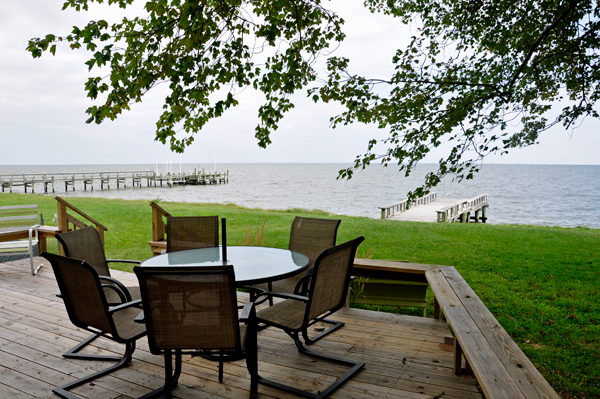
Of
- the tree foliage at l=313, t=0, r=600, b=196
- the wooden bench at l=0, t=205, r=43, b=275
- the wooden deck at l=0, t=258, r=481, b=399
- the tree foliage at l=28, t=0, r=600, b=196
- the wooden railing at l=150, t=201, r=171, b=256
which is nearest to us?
the wooden deck at l=0, t=258, r=481, b=399

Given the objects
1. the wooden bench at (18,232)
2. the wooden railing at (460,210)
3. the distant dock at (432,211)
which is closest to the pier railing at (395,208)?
the distant dock at (432,211)

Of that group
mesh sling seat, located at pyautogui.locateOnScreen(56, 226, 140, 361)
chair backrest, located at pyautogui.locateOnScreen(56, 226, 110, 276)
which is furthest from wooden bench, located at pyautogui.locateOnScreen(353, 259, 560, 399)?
chair backrest, located at pyautogui.locateOnScreen(56, 226, 110, 276)

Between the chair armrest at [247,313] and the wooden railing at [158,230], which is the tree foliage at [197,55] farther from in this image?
the chair armrest at [247,313]

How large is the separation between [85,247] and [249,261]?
132cm

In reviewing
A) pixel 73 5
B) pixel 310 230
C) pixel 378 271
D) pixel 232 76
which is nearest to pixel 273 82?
pixel 232 76

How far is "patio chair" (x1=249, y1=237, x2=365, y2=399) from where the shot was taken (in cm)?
228

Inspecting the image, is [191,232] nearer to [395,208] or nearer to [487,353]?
[487,353]

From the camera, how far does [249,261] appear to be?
296 cm

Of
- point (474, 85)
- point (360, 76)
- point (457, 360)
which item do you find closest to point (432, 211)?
point (360, 76)

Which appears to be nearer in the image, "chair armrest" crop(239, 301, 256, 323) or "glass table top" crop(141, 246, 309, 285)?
"chair armrest" crop(239, 301, 256, 323)

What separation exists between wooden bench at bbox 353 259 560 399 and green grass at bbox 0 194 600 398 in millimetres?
910

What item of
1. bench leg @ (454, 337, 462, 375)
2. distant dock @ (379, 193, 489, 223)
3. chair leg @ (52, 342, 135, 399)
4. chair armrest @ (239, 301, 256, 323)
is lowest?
distant dock @ (379, 193, 489, 223)

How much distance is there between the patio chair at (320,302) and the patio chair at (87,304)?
31.2 inches

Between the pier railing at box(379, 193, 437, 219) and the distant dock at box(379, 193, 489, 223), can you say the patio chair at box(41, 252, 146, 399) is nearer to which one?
the pier railing at box(379, 193, 437, 219)
